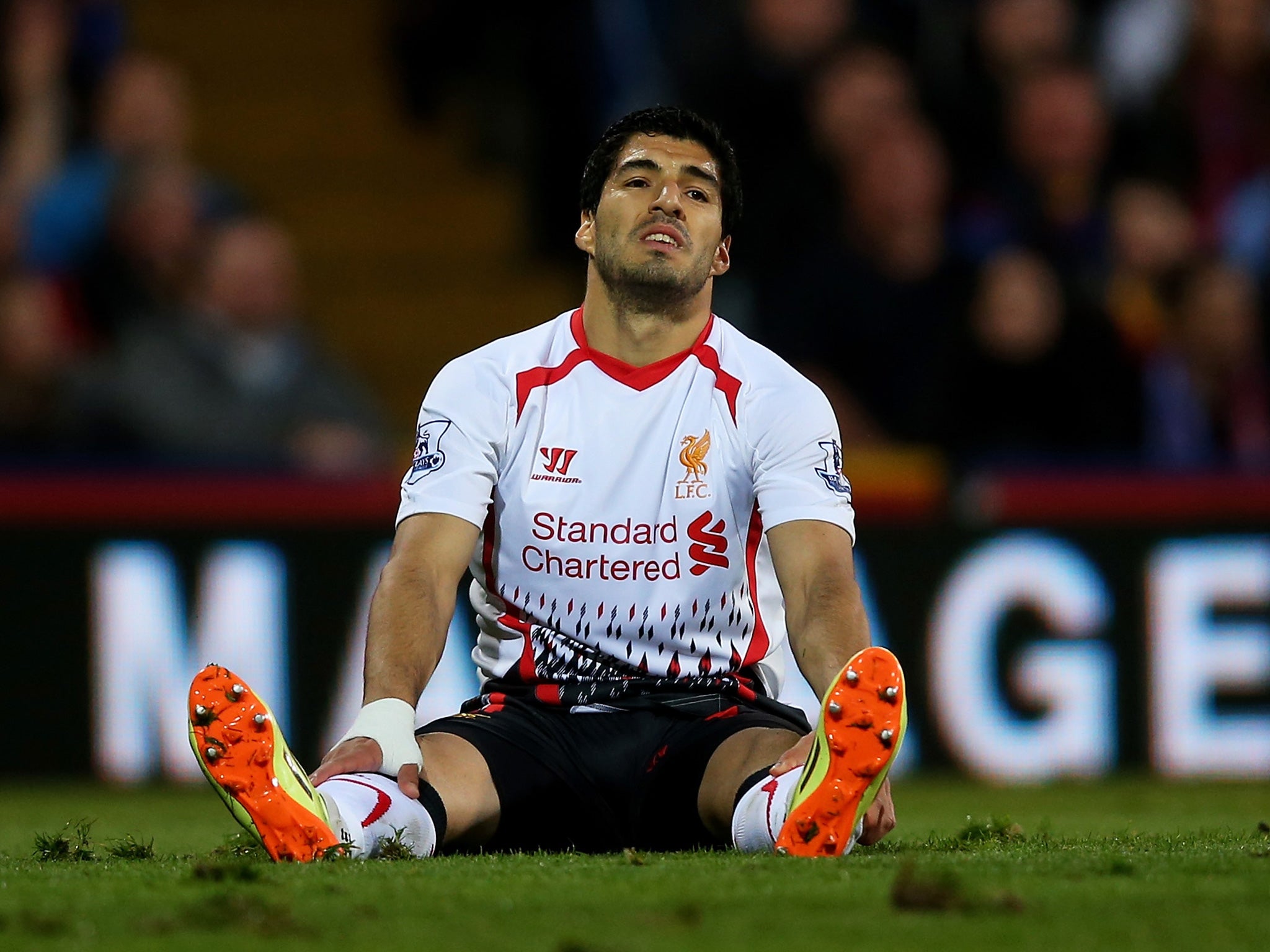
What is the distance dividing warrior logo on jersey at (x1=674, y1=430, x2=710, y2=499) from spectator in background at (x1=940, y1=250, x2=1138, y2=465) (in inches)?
186

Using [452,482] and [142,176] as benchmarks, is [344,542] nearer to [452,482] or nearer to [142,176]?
[142,176]

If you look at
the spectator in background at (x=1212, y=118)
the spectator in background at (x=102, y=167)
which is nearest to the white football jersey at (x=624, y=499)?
the spectator in background at (x=102, y=167)

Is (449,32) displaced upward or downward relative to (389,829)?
upward

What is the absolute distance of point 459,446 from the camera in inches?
190

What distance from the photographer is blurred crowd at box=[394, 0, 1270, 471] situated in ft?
31.3

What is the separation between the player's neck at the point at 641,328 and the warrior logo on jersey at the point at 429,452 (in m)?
0.45

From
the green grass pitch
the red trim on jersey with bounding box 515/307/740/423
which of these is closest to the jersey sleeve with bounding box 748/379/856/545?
the red trim on jersey with bounding box 515/307/740/423

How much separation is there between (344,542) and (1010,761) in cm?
305

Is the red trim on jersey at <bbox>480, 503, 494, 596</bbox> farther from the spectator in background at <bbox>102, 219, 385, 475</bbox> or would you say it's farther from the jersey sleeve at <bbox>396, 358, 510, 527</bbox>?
the spectator in background at <bbox>102, 219, 385, 475</bbox>

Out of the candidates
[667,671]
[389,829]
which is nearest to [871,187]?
[667,671]

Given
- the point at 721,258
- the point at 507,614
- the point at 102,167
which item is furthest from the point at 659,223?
the point at 102,167

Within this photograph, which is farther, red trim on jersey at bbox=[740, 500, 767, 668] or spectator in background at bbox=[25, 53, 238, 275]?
spectator in background at bbox=[25, 53, 238, 275]

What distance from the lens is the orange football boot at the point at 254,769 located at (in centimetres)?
399

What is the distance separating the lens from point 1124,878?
3.86m
